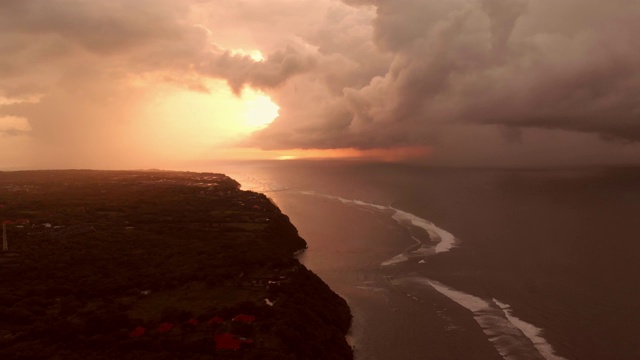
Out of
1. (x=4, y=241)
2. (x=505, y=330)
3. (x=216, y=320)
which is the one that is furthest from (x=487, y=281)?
(x=4, y=241)

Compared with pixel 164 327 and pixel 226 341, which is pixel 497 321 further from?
pixel 164 327

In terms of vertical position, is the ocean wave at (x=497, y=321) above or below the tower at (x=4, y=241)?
below

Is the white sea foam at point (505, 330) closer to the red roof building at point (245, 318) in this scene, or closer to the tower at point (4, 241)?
the red roof building at point (245, 318)

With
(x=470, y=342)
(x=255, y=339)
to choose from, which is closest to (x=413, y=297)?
(x=470, y=342)

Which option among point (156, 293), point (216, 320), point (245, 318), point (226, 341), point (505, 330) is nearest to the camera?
point (226, 341)

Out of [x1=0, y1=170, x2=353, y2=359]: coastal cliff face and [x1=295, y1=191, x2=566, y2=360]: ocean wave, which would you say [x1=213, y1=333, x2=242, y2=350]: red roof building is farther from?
[x1=295, y1=191, x2=566, y2=360]: ocean wave

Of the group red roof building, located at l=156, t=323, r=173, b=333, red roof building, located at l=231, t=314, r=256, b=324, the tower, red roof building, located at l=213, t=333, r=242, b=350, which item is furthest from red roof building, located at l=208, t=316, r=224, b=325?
the tower

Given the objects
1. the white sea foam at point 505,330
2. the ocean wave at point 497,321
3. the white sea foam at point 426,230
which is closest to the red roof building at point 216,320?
the ocean wave at point 497,321

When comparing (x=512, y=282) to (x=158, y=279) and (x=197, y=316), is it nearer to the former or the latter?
(x=197, y=316)
